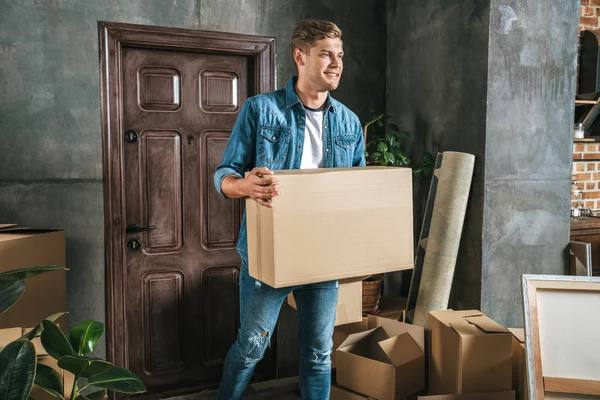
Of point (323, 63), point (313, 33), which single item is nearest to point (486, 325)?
point (323, 63)

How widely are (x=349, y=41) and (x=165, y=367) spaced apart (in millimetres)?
Answer: 2079

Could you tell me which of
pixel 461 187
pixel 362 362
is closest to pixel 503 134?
pixel 461 187

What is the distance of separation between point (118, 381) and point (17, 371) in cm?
25

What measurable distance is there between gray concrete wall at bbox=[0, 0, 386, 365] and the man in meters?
0.94

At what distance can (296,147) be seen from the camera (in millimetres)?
1990

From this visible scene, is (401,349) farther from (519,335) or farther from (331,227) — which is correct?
(331,227)

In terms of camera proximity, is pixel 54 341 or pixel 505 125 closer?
pixel 54 341

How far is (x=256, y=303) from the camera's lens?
1.96 meters

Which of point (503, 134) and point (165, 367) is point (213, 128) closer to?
point (165, 367)

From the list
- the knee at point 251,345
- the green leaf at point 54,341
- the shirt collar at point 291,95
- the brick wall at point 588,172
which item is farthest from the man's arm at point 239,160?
the brick wall at point 588,172

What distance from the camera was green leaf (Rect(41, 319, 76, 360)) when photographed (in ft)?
4.04

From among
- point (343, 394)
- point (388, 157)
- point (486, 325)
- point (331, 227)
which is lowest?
point (343, 394)

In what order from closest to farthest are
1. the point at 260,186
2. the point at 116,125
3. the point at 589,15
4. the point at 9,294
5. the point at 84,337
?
the point at 9,294 < the point at 84,337 < the point at 260,186 < the point at 116,125 < the point at 589,15

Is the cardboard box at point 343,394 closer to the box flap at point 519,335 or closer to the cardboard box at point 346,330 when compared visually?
the cardboard box at point 346,330
